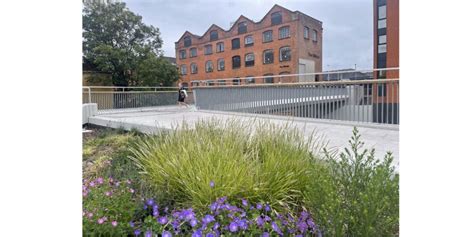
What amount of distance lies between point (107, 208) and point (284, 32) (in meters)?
30.8

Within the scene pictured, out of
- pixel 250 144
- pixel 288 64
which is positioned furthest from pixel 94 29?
pixel 250 144

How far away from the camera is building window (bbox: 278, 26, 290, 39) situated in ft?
98.7

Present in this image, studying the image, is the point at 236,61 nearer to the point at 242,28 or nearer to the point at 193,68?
the point at 242,28

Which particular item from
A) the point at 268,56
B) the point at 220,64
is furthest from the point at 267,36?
the point at 220,64

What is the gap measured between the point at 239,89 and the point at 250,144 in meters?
6.33

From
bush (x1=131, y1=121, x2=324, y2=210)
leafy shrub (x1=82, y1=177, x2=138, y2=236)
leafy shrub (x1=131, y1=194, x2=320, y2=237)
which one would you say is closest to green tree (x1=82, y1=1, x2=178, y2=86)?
bush (x1=131, y1=121, x2=324, y2=210)

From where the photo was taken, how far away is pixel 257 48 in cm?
3269

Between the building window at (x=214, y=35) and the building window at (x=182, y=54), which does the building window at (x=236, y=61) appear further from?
the building window at (x=182, y=54)

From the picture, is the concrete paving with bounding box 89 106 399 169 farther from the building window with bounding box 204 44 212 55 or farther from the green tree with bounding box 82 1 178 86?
the building window with bounding box 204 44 212 55

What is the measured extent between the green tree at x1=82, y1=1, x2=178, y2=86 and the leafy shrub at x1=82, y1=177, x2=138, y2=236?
59.6 ft
